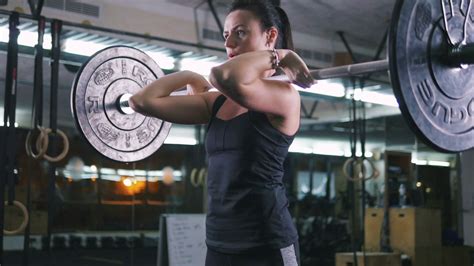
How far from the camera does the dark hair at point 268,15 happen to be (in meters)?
1.46

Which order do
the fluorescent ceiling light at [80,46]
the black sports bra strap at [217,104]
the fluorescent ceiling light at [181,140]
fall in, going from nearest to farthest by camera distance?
the black sports bra strap at [217,104] < the fluorescent ceiling light at [80,46] < the fluorescent ceiling light at [181,140]

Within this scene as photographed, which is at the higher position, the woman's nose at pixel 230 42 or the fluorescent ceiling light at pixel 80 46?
the fluorescent ceiling light at pixel 80 46

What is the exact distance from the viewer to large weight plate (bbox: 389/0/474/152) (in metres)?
1.29

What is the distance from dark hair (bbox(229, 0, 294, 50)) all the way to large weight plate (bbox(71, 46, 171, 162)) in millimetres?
915

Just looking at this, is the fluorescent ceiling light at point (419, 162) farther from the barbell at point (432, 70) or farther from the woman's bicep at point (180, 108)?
the woman's bicep at point (180, 108)

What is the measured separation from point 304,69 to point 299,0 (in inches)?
148

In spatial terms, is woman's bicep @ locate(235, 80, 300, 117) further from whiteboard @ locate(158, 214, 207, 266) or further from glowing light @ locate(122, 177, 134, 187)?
glowing light @ locate(122, 177, 134, 187)

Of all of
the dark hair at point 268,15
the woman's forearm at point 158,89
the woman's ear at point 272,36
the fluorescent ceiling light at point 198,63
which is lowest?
the woman's forearm at point 158,89

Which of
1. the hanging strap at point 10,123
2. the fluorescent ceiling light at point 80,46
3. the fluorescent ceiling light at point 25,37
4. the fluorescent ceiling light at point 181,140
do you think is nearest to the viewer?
the hanging strap at point 10,123

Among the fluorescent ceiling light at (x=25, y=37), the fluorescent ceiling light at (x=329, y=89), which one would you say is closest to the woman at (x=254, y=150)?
the fluorescent ceiling light at (x=25, y=37)

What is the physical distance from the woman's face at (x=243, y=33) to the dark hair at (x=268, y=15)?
16 mm

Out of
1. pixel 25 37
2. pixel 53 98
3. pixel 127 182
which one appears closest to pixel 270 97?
pixel 53 98

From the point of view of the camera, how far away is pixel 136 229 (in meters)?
8.26

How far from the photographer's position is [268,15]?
4.82 ft
